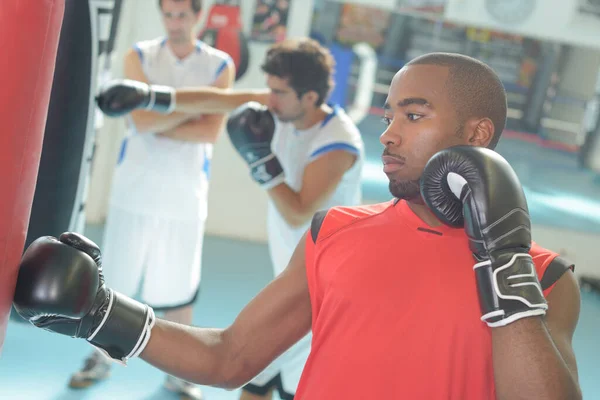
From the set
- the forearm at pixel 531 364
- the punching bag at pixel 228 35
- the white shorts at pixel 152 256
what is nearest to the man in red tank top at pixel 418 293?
the forearm at pixel 531 364

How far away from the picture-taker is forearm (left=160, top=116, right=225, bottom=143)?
10.5 ft

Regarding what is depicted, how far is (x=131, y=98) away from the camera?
2814mm

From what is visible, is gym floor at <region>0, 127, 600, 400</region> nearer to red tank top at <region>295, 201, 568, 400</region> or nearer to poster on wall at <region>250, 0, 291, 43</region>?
poster on wall at <region>250, 0, 291, 43</region>

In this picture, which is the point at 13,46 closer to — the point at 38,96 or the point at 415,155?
the point at 38,96

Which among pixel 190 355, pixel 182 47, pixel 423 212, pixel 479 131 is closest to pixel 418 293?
pixel 423 212

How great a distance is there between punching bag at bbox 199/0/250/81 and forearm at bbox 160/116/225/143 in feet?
6.24

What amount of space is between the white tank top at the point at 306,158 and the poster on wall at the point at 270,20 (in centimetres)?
277

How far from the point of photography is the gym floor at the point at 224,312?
125 inches

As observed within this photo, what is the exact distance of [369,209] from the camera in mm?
1504

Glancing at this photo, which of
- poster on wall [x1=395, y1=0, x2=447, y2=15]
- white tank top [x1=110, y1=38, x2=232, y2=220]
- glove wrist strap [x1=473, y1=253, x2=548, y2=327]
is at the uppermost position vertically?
poster on wall [x1=395, y1=0, x2=447, y2=15]

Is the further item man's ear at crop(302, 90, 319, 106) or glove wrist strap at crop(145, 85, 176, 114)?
glove wrist strap at crop(145, 85, 176, 114)

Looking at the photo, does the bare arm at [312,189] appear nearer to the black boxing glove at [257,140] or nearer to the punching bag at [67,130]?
the black boxing glove at [257,140]

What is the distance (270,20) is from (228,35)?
1.41ft

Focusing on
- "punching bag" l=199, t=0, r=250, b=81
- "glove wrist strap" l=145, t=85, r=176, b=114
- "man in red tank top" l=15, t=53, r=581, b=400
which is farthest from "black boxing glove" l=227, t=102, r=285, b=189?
"punching bag" l=199, t=0, r=250, b=81
